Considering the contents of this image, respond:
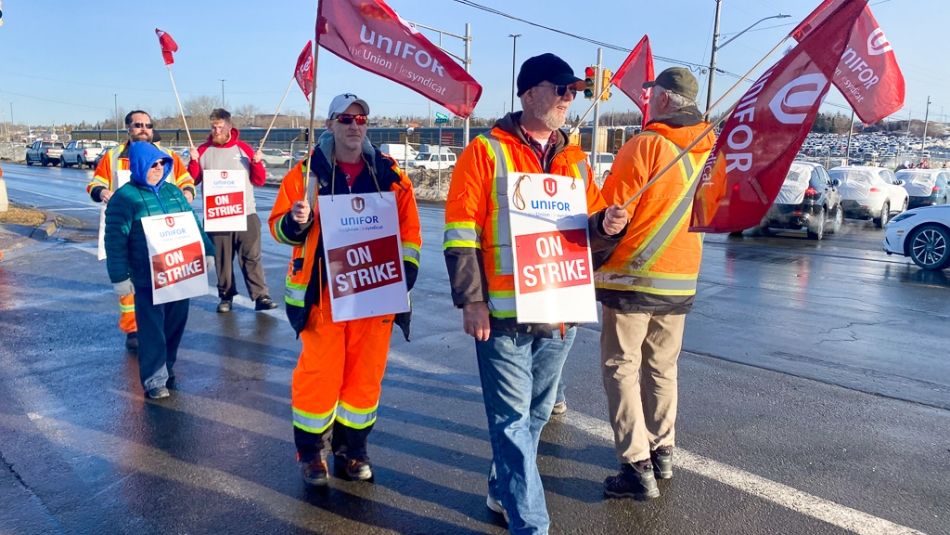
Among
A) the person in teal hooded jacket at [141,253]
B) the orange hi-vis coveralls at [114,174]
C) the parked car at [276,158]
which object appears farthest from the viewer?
the parked car at [276,158]

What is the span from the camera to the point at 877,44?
5.23 metres

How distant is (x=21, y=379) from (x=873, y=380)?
21.8ft

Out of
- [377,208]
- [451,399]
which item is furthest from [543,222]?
[451,399]

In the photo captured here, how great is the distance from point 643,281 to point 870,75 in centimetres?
315

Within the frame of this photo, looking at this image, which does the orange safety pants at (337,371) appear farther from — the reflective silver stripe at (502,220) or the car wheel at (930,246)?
the car wheel at (930,246)

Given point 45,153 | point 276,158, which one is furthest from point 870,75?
point 45,153

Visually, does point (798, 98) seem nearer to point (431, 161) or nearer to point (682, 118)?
point (682, 118)

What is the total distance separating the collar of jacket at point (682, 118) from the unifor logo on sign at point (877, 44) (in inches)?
103

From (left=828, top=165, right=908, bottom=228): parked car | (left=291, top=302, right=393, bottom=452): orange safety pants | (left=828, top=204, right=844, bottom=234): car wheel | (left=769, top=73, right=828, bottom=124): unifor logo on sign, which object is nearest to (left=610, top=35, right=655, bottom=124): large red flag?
(left=769, top=73, right=828, bottom=124): unifor logo on sign

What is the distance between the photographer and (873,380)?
224 inches

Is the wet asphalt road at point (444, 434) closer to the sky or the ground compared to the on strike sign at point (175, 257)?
closer to the ground

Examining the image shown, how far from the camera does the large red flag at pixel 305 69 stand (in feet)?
22.7

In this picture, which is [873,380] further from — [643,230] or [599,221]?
[599,221]

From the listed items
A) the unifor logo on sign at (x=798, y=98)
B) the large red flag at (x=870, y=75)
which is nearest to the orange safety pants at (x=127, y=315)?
the unifor logo on sign at (x=798, y=98)
